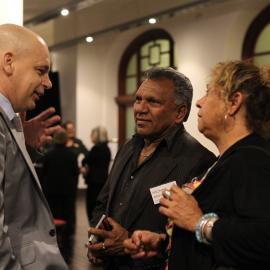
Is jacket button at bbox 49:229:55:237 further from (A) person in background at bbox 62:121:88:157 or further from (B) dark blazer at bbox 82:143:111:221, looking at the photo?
(A) person in background at bbox 62:121:88:157

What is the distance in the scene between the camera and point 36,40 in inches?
61.7

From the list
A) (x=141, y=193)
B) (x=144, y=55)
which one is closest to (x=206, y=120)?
(x=141, y=193)

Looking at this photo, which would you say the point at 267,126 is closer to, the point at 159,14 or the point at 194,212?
the point at 194,212

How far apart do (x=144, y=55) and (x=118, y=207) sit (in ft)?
28.4

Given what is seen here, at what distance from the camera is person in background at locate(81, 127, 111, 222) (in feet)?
23.1

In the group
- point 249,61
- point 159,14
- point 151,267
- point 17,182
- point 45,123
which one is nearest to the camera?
point 17,182

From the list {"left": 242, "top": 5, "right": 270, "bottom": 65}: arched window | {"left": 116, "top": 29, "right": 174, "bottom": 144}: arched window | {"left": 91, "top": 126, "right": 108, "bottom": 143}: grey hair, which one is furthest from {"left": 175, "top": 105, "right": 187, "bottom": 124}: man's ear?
{"left": 116, "top": 29, "right": 174, "bottom": 144}: arched window

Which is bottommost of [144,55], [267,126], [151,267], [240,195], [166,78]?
[151,267]

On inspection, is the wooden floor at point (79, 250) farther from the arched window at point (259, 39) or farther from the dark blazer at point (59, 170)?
the arched window at point (259, 39)

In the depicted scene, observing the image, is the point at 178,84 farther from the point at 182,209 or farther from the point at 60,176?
the point at 60,176

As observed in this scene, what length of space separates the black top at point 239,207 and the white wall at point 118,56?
6.51 meters

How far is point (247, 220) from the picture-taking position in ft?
4.95

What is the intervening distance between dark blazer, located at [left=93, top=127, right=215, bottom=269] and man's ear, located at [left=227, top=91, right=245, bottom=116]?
0.48 metres

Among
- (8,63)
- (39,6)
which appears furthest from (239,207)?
(39,6)
